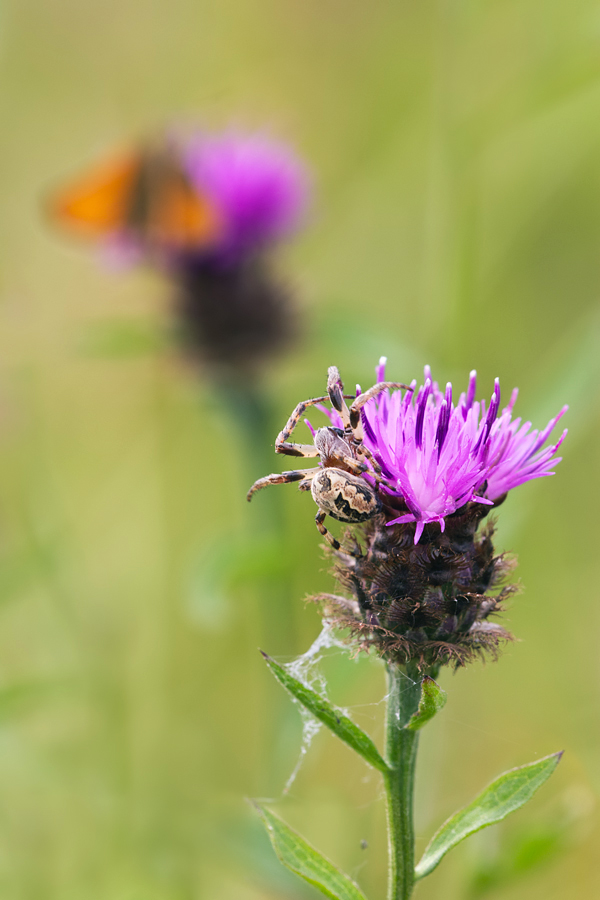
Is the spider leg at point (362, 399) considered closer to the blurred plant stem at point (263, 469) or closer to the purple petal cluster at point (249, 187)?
the blurred plant stem at point (263, 469)

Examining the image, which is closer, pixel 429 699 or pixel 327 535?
pixel 429 699

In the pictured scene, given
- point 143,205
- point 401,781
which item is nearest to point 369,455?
point 401,781

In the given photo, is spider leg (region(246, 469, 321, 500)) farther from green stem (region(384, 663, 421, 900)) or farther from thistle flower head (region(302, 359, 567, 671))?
green stem (region(384, 663, 421, 900))

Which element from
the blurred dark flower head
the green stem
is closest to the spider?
the green stem

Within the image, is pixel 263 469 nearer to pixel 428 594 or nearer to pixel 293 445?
pixel 293 445

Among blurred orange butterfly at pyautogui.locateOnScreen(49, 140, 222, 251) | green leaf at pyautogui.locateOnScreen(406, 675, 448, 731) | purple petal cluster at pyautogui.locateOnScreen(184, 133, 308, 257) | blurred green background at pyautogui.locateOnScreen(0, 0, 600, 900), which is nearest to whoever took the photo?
green leaf at pyautogui.locateOnScreen(406, 675, 448, 731)
